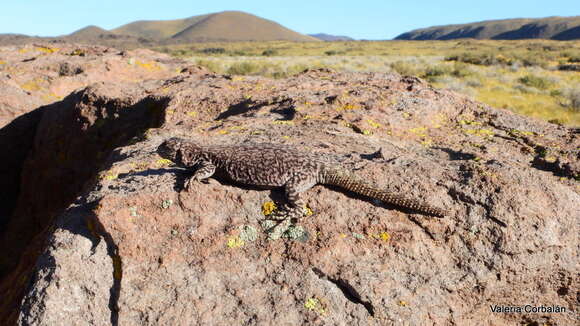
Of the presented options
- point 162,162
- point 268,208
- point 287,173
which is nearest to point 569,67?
point 287,173

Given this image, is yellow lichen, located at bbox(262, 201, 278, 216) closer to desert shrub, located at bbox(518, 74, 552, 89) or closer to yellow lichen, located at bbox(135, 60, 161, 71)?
yellow lichen, located at bbox(135, 60, 161, 71)

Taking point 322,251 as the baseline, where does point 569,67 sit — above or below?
below

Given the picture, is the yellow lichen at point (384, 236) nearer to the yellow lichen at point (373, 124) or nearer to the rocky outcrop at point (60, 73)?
the yellow lichen at point (373, 124)

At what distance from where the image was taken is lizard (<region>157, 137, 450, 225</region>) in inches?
176

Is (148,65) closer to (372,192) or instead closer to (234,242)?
(234,242)

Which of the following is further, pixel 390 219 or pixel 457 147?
pixel 457 147

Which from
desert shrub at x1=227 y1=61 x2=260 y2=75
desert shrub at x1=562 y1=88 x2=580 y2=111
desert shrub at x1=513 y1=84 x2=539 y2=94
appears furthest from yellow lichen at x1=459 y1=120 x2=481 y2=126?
desert shrub at x1=227 y1=61 x2=260 y2=75

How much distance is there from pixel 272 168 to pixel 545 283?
331 centimetres

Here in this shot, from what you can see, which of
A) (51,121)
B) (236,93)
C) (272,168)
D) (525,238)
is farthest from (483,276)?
(51,121)

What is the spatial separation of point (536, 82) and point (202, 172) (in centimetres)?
3141

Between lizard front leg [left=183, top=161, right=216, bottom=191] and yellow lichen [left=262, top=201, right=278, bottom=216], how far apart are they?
824 millimetres

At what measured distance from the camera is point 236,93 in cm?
880

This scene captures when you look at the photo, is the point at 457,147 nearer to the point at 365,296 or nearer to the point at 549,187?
the point at 549,187

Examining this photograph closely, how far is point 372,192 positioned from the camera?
4.57 meters
